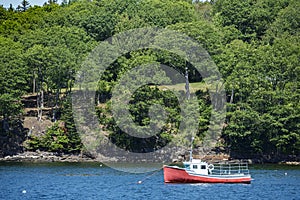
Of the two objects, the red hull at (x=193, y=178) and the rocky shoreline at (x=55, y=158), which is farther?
the rocky shoreline at (x=55, y=158)

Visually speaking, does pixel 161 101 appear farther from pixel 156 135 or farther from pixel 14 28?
pixel 14 28

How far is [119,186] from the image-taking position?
78.3 m

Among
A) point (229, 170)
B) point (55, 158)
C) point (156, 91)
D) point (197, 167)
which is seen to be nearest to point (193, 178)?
point (197, 167)

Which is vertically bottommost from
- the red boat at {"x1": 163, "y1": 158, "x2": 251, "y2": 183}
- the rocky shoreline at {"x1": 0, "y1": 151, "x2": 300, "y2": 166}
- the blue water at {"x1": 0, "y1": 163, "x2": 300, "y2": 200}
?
the blue water at {"x1": 0, "y1": 163, "x2": 300, "y2": 200}

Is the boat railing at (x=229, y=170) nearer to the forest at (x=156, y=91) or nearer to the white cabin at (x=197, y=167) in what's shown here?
the white cabin at (x=197, y=167)

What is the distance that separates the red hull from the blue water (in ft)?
2.75

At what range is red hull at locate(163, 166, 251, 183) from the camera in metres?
78.4

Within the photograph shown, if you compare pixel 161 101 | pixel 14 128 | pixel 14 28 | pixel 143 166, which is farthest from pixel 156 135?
pixel 14 28

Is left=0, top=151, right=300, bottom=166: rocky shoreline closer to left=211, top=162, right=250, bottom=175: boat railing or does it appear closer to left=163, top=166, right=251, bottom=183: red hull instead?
left=211, top=162, right=250, bottom=175: boat railing

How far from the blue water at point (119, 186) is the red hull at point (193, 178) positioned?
84cm

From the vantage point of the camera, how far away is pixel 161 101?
111 m

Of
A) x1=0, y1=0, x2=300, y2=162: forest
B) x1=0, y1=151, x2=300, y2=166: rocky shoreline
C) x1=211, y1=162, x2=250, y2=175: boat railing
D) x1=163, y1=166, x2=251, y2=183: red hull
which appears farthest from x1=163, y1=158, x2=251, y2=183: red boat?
x1=0, y1=0, x2=300, y2=162: forest

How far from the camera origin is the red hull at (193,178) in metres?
78.4

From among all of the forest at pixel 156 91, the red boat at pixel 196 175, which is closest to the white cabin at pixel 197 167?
the red boat at pixel 196 175
